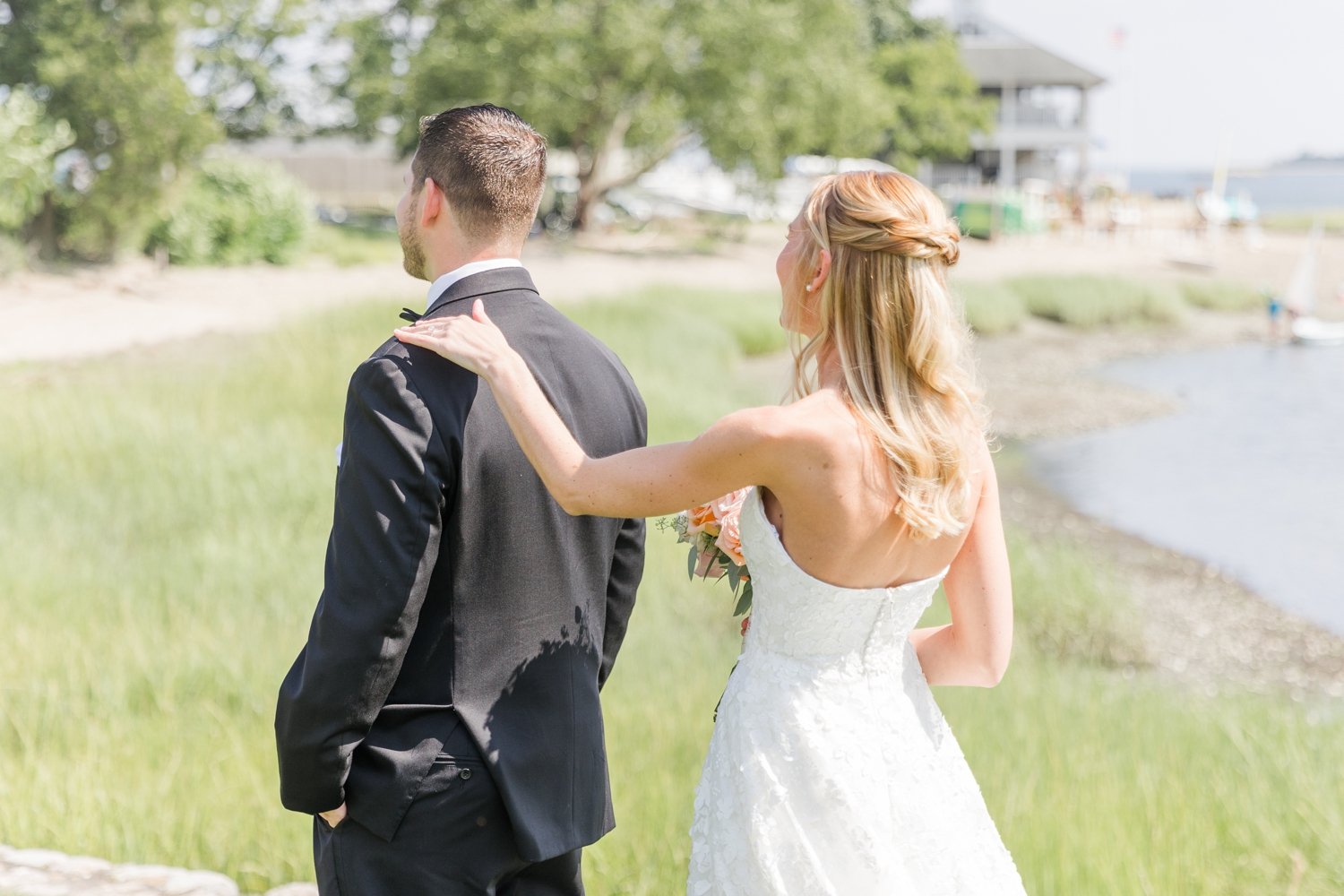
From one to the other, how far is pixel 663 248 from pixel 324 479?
69.0ft

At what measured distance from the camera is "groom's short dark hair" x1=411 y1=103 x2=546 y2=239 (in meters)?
2.41

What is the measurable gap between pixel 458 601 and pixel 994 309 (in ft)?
82.0

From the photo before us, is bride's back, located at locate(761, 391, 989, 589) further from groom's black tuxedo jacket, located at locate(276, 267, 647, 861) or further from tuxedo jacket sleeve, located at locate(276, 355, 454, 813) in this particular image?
tuxedo jacket sleeve, located at locate(276, 355, 454, 813)

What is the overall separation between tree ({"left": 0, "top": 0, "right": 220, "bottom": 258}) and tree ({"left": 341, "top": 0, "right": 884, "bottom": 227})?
5.99 metres

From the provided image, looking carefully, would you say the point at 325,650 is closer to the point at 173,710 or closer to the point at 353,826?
the point at 353,826

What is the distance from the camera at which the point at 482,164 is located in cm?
240

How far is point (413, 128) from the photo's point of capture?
1195 inches

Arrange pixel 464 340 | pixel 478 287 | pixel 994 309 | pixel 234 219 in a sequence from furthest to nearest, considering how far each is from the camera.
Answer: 1. pixel 994 309
2. pixel 234 219
3. pixel 478 287
4. pixel 464 340

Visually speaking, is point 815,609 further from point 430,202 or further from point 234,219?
point 234,219

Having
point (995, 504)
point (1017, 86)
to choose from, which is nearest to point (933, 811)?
point (995, 504)

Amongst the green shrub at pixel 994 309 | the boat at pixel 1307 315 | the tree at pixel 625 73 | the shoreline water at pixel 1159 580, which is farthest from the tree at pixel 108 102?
the boat at pixel 1307 315

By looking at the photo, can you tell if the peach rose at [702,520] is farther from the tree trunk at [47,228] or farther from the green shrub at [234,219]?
the tree trunk at [47,228]

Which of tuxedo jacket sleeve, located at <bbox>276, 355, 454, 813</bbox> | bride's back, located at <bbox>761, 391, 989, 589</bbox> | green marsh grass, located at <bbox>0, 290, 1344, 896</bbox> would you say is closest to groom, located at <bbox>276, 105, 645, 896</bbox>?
tuxedo jacket sleeve, located at <bbox>276, 355, 454, 813</bbox>

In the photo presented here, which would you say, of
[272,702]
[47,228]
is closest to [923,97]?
[47,228]
